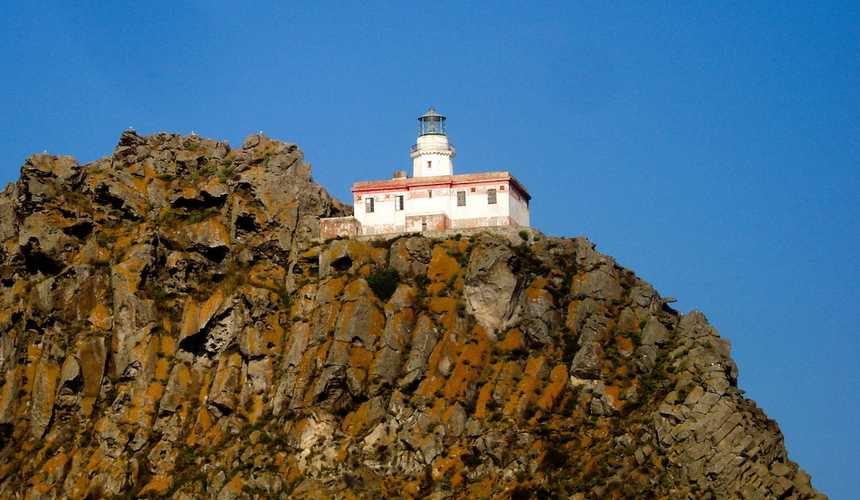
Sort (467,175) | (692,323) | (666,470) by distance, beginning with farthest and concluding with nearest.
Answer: (467,175) < (692,323) < (666,470)

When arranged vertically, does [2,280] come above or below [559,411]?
above

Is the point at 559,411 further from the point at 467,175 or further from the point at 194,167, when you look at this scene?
the point at 194,167

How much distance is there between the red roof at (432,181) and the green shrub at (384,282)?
8.26m

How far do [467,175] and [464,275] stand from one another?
9.23 metres

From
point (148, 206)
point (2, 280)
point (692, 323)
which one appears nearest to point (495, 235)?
point (692, 323)

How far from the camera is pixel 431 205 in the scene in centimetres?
14500

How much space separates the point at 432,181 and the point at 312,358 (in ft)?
54.9

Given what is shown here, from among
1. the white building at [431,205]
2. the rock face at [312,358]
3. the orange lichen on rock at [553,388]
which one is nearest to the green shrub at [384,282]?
the rock face at [312,358]

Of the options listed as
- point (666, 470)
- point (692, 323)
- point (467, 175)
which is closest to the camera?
point (666, 470)

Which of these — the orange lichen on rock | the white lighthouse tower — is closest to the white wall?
the white lighthouse tower

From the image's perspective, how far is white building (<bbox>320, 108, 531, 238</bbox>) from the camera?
14412 centimetres

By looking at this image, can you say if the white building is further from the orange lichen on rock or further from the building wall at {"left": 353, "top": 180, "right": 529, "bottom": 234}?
the orange lichen on rock

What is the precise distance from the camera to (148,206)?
14612 cm

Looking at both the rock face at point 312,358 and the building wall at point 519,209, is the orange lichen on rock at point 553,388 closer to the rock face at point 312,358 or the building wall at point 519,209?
the rock face at point 312,358
